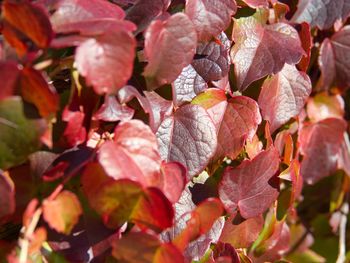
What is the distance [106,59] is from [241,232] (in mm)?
590

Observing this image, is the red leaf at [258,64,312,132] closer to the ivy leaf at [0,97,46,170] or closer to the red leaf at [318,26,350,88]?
the red leaf at [318,26,350,88]

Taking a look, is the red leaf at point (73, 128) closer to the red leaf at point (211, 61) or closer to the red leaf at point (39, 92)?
the red leaf at point (39, 92)

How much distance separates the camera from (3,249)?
0.91 meters

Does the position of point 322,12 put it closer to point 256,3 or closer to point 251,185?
point 256,3

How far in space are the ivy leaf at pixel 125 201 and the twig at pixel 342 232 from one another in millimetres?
1197

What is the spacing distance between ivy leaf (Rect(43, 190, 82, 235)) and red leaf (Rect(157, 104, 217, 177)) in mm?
253

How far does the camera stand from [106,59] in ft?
2.57

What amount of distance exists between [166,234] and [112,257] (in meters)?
0.12

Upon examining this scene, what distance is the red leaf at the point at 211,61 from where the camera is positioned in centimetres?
110

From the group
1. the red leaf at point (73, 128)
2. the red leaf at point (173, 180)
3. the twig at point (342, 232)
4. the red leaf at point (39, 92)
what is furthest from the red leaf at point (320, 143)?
the red leaf at point (39, 92)

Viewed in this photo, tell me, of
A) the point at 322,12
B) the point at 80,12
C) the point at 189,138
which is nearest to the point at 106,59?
the point at 80,12

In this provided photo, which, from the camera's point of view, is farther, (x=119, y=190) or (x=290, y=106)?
(x=290, y=106)

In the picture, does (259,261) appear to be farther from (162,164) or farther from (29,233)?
(29,233)

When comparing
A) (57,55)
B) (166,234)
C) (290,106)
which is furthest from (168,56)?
(290,106)
